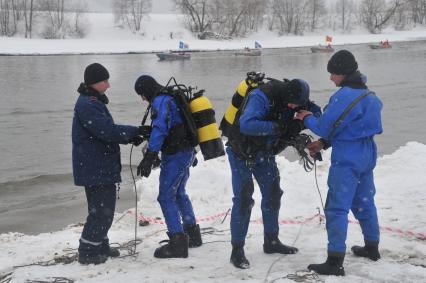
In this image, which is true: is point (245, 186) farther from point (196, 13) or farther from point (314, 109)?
point (196, 13)

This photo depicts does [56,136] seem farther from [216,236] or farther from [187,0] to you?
[187,0]

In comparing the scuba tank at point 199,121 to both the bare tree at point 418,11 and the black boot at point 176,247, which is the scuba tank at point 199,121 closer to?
the black boot at point 176,247

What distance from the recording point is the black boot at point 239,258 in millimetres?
4715

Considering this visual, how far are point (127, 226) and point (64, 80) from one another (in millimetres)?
25526

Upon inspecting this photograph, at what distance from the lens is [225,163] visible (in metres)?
9.03

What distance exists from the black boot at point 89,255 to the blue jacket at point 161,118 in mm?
1104

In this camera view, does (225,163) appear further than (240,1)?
No

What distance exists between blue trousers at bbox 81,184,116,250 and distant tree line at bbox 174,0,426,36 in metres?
75.2

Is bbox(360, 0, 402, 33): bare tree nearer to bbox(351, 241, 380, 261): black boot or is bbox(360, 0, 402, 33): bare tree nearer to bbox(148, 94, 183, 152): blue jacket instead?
bbox(351, 241, 380, 261): black boot

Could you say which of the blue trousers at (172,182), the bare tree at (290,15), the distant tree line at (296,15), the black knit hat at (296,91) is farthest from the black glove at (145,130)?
the bare tree at (290,15)

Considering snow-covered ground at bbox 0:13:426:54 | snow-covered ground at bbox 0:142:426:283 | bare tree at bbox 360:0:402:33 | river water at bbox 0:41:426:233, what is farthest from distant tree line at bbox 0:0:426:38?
snow-covered ground at bbox 0:142:426:283

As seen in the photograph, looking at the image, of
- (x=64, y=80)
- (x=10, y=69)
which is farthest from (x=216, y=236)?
(x=10, y=69)

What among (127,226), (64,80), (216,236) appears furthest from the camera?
(64,80)

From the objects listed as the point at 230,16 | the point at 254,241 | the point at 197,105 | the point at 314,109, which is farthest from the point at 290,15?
the point at 197,105
